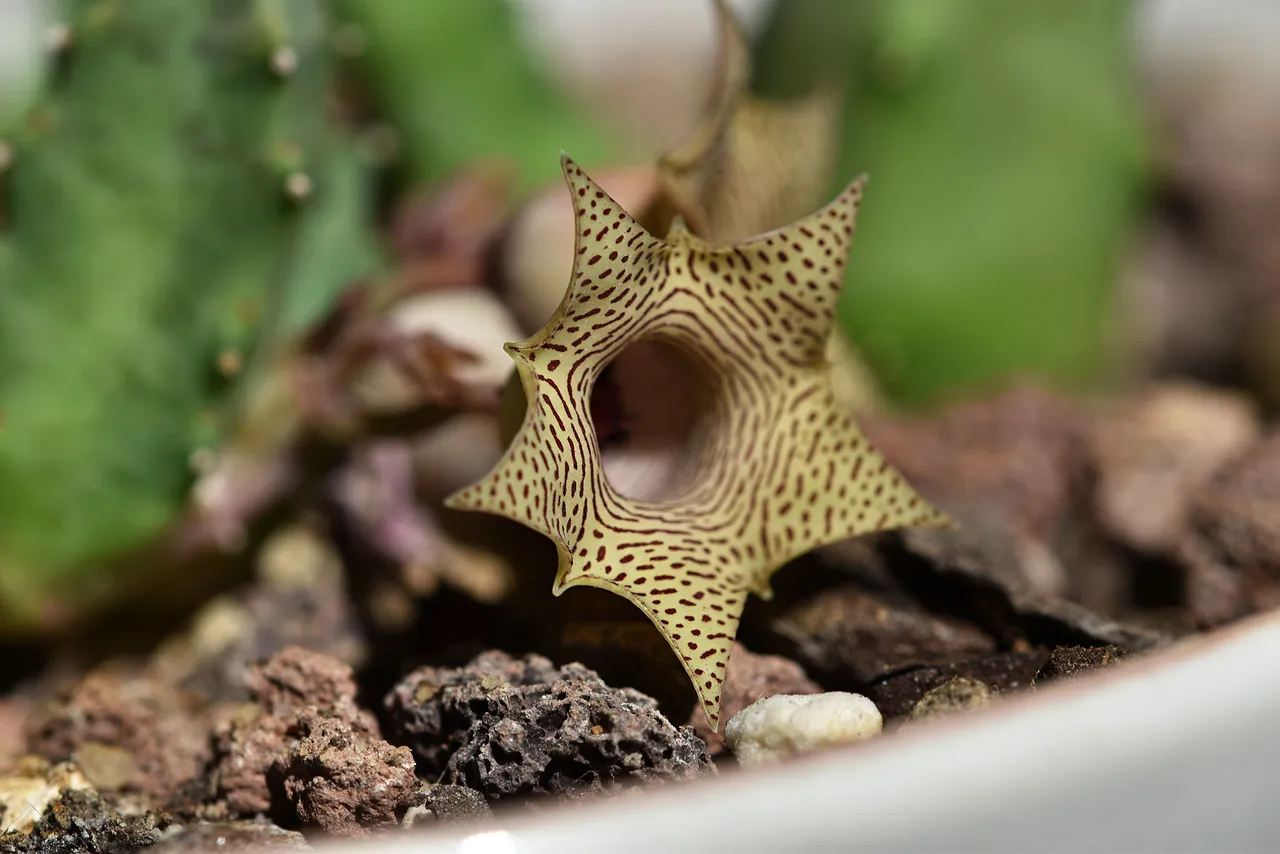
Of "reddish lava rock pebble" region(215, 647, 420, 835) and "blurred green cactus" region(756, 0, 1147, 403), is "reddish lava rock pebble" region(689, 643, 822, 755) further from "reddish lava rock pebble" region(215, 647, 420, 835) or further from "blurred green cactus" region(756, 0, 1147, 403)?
"blurred green cactus" region(756, 0, 1147, 403)

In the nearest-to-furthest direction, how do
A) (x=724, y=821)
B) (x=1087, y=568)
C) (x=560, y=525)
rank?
(x=724, y=821) < (x=560, y=525) < (x=1087, y=568)

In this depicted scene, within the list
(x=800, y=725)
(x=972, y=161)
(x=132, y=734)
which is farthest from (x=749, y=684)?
(x=972, y=161)

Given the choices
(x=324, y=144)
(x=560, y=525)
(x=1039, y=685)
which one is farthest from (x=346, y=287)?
(x=1039, y=685)

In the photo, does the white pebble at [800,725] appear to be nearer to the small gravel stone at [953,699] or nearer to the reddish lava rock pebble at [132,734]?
the small gravel stone at [953,699]

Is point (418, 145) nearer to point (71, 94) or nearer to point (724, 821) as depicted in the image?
point (71, 94)

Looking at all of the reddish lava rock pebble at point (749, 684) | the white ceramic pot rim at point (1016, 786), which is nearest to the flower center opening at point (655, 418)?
the reddish lava rock pebble at point (749, 684)

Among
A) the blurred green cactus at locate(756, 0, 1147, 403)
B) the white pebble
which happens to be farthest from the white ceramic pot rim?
the blurred green cactus at locate(756, 0, 1147, 403)
